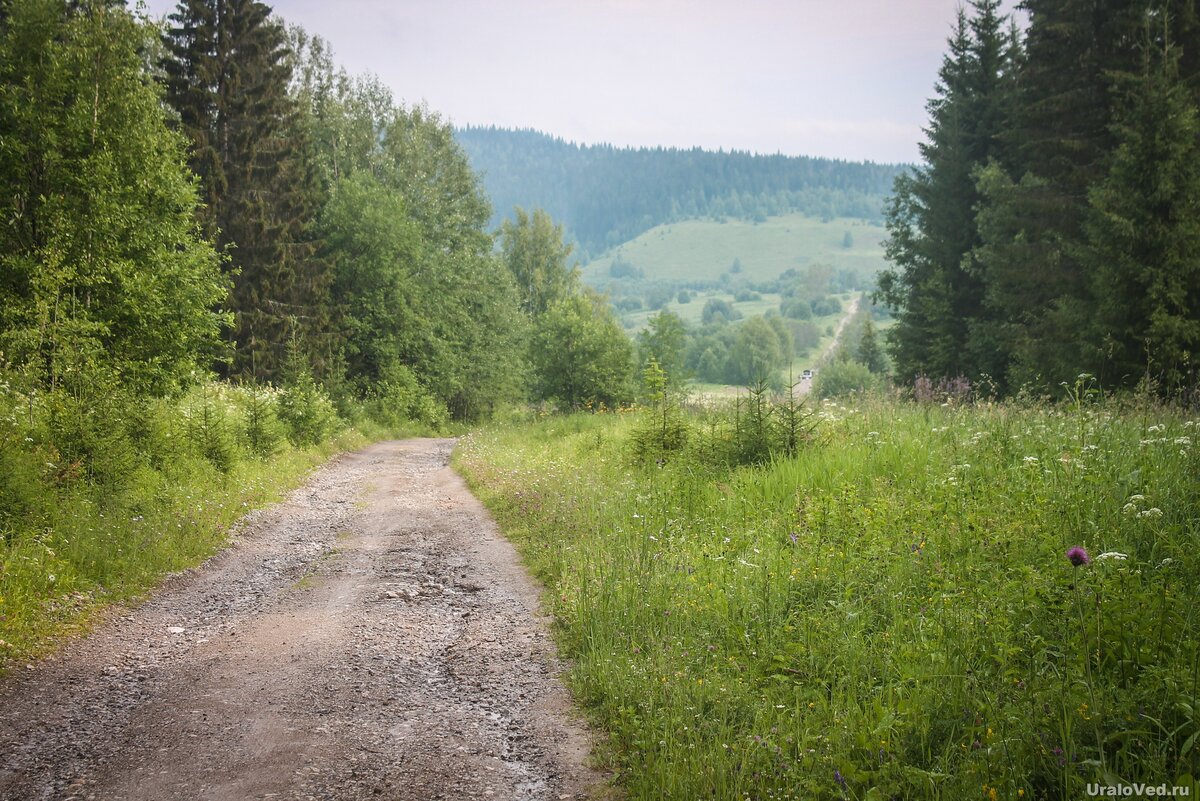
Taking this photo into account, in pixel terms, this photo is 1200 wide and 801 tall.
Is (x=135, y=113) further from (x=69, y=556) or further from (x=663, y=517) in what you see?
(x=663, y=517)

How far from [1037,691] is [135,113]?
2020cm

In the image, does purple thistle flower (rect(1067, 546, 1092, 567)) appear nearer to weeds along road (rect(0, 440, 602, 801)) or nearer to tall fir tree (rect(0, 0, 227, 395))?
weeds along road (rect(0, 440, 602, 801))

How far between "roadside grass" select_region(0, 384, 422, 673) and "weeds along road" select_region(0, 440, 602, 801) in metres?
0.40

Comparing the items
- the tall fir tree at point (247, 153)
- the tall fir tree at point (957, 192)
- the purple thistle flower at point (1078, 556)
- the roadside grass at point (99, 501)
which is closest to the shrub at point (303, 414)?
the tall fir tree at point (247, 153)

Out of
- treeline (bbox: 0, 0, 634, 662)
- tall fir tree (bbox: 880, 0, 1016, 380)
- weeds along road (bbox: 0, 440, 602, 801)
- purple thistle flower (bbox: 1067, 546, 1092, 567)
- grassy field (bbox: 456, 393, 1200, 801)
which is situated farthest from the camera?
tall fir tree (bbox: 880, 0, 1016, 380)

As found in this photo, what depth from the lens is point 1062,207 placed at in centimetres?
2103

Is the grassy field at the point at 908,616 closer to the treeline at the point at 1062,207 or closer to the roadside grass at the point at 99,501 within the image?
the treeline at the point at 1062,207

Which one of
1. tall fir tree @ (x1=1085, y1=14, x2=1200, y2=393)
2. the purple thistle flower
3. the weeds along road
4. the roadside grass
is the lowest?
the weeds along road

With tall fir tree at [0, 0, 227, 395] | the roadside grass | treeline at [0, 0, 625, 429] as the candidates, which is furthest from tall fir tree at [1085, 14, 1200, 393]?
tall fir tree at [0, 0, 227, 395]

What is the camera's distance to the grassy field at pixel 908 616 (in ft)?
11.4

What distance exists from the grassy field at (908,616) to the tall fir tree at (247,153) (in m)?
22.4

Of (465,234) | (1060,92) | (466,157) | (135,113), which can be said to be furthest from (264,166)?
(1060,92)

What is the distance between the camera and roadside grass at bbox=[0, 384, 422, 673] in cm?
670

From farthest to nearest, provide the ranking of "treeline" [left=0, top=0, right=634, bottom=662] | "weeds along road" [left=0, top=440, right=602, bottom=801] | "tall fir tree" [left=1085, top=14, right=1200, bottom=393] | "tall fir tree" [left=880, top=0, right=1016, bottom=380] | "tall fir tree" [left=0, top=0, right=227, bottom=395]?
1. "tall fir tree" [left=880, top=0, right=1016, bottom=380]
2. "tall fir tree" [left=1085, top=14, right=1200, bottom=393]
3. "tall fir tree" [left=0, top=0, right=227, bottom=395]
4. "treeline" [left=0, top=0, right=634, bottom=662]
5. "weeds along road" [left=0, top=440, right=602, bottom=801]
